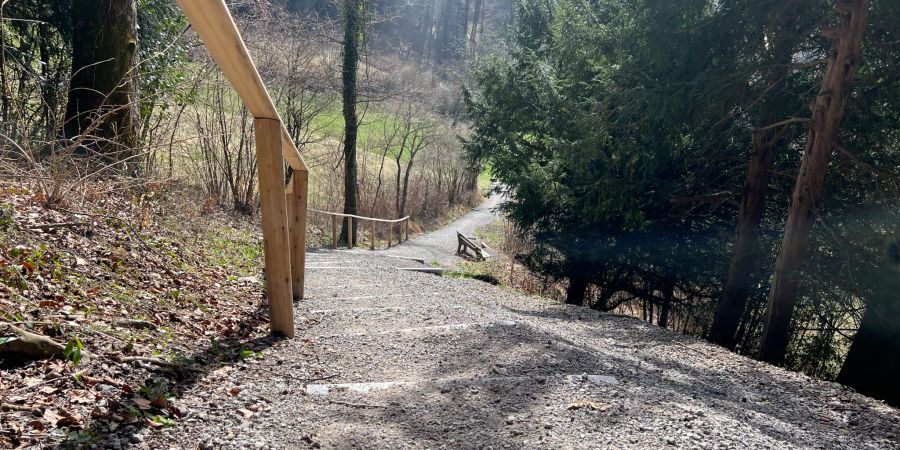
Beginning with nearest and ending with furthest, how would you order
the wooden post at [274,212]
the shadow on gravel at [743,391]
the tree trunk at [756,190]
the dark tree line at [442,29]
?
the shadow on gravel at [743,391], the wooden post at [274,212], the tree trunk at [756,190], the dark tree line at [442,29]

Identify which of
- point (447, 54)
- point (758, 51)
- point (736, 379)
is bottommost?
point (736, 379)

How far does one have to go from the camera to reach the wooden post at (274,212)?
4.45 metres

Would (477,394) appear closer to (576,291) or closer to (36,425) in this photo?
(36,425)

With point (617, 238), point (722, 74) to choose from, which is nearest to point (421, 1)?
point (617, 238)

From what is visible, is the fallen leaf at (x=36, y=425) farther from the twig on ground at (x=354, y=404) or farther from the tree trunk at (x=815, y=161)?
the tree trunk at (x=815, y=161)

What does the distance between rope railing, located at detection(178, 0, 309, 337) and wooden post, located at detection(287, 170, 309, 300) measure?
2.69 ft

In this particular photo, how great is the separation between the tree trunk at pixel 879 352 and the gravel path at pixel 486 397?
11.8 feet

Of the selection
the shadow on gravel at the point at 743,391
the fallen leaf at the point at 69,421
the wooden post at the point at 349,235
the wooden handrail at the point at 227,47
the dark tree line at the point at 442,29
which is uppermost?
the dark tree line at the point at 442,29

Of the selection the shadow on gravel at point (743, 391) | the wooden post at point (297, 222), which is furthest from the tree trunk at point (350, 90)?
the shadow on gravel at point (743, 391)

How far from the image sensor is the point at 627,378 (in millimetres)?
4297

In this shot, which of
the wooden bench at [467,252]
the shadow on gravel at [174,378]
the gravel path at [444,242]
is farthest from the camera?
the wooden bench at [467,252]

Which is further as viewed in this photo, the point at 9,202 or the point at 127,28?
the point at 127,28

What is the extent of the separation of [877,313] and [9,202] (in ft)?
32.0

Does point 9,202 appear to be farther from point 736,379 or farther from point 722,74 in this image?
point 722,74
